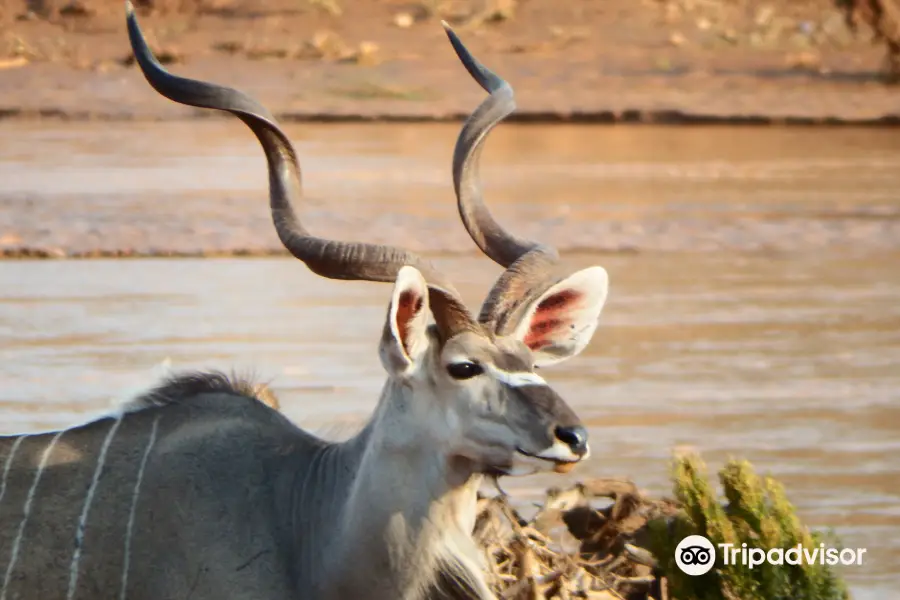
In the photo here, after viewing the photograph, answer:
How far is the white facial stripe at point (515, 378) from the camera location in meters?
4.17

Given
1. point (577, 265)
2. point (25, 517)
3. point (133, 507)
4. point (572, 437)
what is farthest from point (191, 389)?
point (577, 265)

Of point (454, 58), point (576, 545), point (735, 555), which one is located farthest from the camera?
point (454, 58)

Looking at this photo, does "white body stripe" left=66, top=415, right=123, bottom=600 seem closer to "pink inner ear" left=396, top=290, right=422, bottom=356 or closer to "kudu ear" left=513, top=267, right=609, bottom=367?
"pink inner ear" left=396, top=290, right=422, bottom=356

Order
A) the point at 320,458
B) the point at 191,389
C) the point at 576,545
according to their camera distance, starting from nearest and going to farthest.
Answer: the point at 320,458, the point at 191,389, the point at 576,545

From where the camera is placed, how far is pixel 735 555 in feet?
16.7

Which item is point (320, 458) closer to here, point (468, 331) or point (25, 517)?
point (468, 331)

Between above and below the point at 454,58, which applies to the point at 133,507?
above

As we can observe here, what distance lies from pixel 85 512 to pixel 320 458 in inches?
23.2

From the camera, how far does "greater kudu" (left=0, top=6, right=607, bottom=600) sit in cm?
420

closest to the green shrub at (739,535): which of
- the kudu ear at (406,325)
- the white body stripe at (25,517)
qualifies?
the kudu ear at (406,325)

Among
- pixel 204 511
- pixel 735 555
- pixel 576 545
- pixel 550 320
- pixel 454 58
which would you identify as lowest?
pixel 454 58

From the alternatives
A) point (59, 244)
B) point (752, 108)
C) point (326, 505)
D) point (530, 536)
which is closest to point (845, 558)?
point (530, 536)

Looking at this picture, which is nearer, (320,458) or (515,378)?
(515,378)

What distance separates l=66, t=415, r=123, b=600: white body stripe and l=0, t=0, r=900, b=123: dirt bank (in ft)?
49.4
